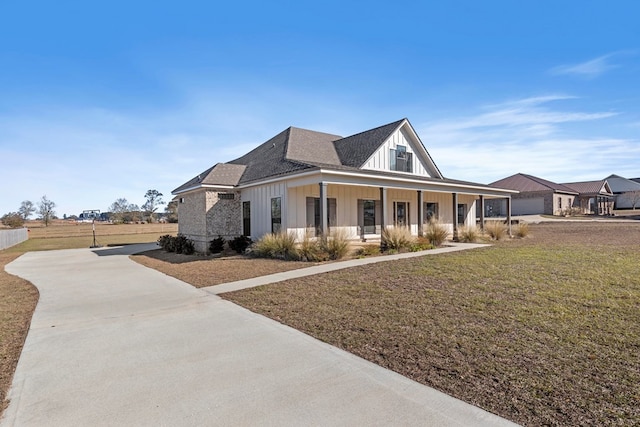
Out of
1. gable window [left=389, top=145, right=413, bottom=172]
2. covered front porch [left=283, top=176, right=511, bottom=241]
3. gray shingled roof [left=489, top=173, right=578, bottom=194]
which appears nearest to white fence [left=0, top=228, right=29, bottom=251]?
covered front porch [left=283, top=176, right=511, bottom=241]

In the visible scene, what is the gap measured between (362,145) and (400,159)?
232 cm

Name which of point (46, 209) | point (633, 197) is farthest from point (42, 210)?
point (633, 197)

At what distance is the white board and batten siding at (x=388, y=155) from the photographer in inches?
695

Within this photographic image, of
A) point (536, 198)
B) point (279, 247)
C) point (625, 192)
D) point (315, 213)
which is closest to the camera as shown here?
point (279, 247)

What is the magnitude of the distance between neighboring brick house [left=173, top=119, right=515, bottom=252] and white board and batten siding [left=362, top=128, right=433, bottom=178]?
0.05 metres

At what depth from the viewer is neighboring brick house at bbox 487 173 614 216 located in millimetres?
39344

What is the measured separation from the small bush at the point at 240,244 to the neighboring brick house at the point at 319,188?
2.07 ft

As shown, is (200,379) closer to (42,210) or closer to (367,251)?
(367,251)

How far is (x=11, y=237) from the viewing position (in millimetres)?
27703

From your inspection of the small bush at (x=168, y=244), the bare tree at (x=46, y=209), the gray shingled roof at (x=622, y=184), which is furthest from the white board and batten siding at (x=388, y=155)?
the bare tree at (x=46, y=209)

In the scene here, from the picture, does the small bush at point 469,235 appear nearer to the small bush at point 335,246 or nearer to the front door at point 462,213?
the front door at point 462,213

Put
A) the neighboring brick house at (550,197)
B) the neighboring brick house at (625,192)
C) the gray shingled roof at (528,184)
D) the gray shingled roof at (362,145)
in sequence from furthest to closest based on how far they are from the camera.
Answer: the neighboring brick house at (625,192), the gray shingled roof at (528,184), the neighboring brick house at (550,197), the gray shingled roof at (362,145)

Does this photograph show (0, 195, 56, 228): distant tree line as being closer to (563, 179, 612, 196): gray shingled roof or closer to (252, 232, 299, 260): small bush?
(252, 232, 299, 260): small bush

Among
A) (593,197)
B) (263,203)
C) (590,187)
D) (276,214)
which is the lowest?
(276,214)
